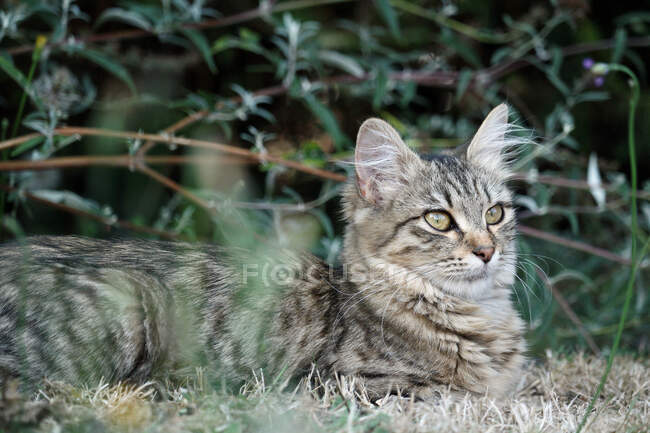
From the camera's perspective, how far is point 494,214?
3.19 meters

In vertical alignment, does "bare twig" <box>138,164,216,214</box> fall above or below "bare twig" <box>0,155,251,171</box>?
below

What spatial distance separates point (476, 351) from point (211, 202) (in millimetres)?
1741

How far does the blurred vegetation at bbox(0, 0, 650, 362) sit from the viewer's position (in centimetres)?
376

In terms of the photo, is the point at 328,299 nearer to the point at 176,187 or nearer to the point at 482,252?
the point at 482,252

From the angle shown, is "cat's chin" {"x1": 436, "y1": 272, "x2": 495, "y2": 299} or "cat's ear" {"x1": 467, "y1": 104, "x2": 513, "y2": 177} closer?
"cat's chin" {"x1": 436, "y1": 272, "x2": 495, "y2": 299}

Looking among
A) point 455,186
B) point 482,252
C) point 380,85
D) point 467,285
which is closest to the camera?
point 482,252

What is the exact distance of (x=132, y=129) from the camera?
4309 millimetres

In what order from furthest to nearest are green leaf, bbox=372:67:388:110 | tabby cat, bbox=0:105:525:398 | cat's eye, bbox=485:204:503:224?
green leaf, bbox=372:67:388:110 → cat's eye, bbox=485:204:503:224 → tabby cat, bbox=0:105:525:398

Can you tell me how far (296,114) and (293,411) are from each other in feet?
10.7

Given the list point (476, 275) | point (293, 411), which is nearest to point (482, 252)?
point (476, 275)

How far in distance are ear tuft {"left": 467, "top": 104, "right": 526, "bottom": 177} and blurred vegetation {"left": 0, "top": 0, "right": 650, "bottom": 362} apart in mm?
411

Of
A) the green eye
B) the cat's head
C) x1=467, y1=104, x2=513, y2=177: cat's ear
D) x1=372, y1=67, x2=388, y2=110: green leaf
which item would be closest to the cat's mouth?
the cat's head

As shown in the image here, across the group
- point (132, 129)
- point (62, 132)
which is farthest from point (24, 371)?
point (132, 129)

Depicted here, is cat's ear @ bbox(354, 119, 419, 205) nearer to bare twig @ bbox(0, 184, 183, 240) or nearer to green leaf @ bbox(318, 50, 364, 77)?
green leaf @ bbox(318, 50, 364, 77)
